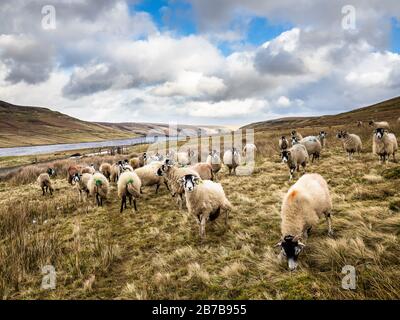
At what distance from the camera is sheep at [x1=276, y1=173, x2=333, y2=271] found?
5.98m

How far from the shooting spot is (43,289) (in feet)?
21.6

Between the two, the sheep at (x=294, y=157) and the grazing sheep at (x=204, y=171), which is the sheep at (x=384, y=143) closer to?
the sheep at (x=294, y=157)

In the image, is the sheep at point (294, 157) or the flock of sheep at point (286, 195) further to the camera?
the sheep at point (294, 157)

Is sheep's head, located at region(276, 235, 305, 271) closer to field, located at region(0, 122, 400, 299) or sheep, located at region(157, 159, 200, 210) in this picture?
field, located at region(0, 122, 400, 299)

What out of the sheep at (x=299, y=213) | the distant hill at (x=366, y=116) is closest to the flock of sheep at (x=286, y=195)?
the sheep at (x=299, y=213)

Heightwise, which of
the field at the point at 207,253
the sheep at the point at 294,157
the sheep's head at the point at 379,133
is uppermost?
the sheep's head at the point at 379,133

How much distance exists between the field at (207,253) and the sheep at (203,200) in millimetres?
549

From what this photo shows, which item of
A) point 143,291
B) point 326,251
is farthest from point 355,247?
point 143,291

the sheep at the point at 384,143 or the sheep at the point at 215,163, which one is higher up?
the sheep at the point at 384,143

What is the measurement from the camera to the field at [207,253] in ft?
18.1

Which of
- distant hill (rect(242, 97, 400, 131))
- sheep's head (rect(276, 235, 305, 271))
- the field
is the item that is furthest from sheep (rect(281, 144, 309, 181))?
distant hill (rect(242, 97, 400, 131))

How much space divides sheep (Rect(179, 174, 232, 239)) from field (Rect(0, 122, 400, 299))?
549 mm

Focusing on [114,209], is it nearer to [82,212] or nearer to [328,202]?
[82,212]
